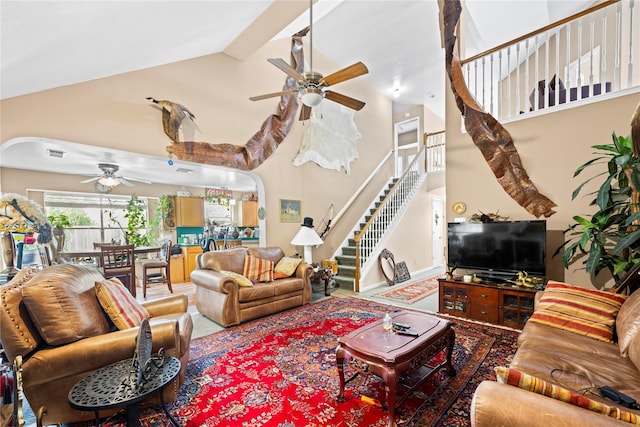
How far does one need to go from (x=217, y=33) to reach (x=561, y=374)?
4.67m

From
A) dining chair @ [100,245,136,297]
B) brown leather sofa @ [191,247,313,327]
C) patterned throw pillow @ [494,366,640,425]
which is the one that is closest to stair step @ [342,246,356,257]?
brown leather sofa @ [191,247,313,327]

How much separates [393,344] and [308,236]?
3.04 meters

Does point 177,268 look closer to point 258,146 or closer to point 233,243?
point 233,243

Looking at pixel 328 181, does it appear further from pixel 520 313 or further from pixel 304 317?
pixel 520 313

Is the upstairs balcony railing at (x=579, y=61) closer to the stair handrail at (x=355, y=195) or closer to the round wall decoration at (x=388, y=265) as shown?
the round wall decoration at (x=388, y=265)

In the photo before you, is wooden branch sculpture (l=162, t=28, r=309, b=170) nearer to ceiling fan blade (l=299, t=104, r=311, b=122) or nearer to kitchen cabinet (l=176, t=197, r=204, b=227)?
ceiling fan blade (l=299, t=104, r=311, b=122)

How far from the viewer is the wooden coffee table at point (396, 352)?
1.71m

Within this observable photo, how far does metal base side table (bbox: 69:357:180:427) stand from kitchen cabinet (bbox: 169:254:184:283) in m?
5.06

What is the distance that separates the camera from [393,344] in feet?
6.28

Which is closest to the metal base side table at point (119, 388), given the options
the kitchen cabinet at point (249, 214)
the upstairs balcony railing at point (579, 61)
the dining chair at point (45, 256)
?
the dining chair at point (45, 256)

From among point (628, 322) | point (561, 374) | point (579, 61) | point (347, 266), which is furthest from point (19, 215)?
point (579, 61)

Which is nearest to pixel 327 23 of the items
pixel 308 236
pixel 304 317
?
pixel 308 236

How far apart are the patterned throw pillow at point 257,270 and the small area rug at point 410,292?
1934 mm

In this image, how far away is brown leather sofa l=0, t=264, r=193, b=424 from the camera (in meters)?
1.57
